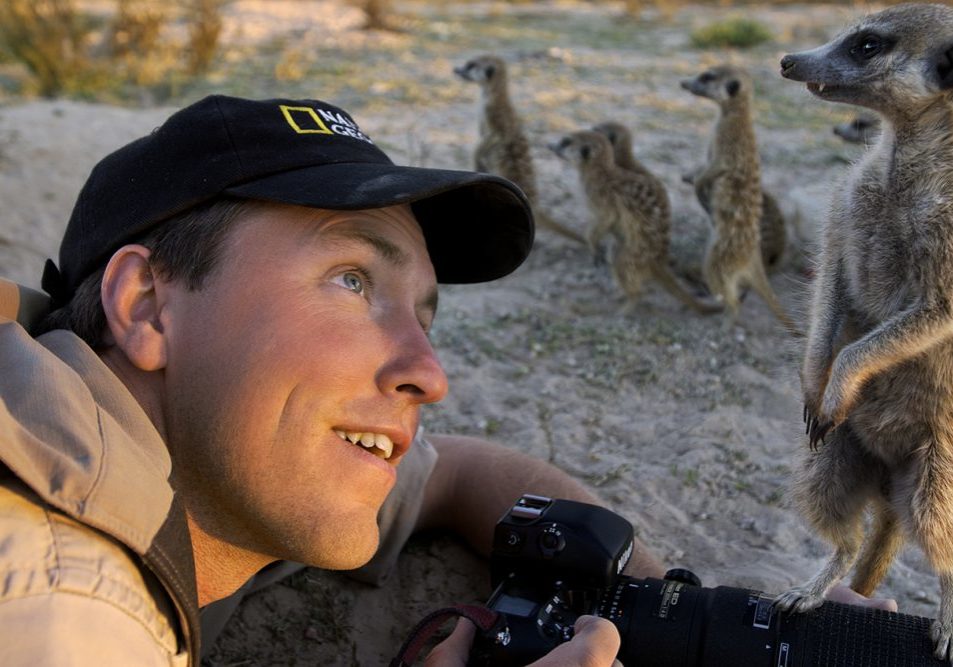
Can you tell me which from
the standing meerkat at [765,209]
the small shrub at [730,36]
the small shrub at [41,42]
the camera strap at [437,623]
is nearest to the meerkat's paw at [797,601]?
the camera strap at [437,623]

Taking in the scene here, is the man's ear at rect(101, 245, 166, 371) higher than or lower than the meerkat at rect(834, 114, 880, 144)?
higher

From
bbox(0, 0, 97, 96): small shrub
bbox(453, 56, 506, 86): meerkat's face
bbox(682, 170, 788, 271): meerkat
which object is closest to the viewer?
bbox(682, 170, 788, 271): meerkat

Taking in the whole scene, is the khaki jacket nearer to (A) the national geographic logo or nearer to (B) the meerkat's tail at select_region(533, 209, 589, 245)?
(A) the national geographic logo

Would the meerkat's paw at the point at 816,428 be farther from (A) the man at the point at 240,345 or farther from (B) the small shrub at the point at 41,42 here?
(B) the small shrub at the point at 41,42

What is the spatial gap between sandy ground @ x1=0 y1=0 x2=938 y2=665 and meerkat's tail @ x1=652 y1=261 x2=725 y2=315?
5 centimetres

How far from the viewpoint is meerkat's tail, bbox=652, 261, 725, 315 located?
4.38 m

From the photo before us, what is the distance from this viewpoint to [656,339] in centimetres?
398

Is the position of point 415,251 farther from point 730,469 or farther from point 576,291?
point 576,291

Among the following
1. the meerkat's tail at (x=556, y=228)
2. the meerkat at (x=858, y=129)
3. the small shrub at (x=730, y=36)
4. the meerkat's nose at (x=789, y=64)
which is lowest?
the small shrub at (x=730, y=36)

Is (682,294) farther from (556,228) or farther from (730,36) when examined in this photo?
(730,36)

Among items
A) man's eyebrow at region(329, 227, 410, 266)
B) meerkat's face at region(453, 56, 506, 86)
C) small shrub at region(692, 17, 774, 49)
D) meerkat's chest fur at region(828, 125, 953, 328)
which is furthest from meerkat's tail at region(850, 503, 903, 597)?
small shrub at region(692, 17, 774, 49)

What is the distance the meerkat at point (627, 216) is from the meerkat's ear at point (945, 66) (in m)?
2.42

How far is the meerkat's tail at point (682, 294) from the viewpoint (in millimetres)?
4382

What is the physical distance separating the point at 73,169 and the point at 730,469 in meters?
3.48
